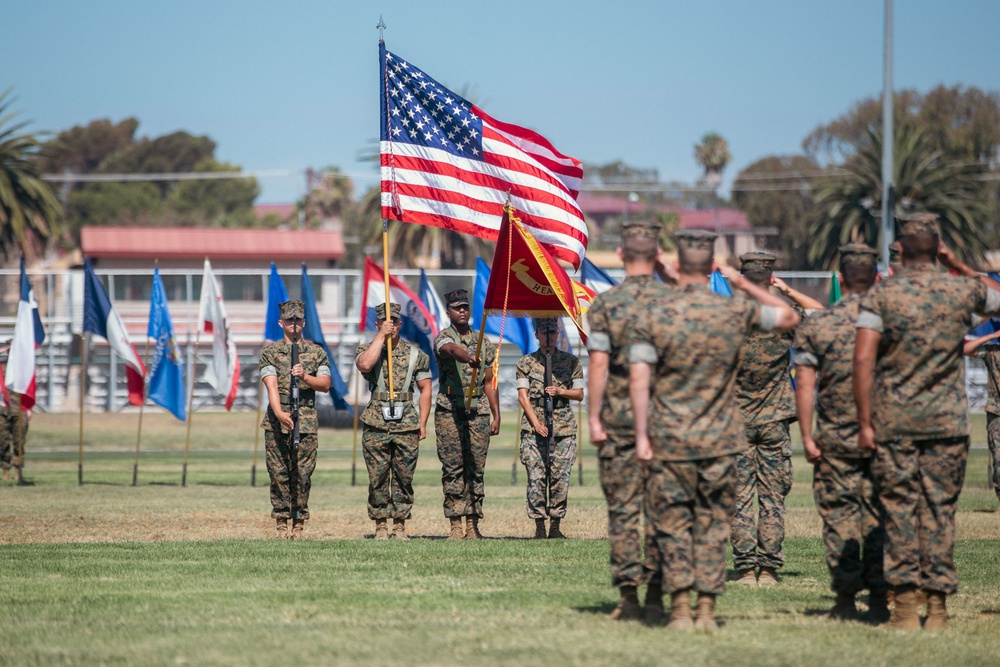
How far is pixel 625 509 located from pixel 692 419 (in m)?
0.84

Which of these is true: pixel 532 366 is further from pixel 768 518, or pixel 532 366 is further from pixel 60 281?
pixel 60 281

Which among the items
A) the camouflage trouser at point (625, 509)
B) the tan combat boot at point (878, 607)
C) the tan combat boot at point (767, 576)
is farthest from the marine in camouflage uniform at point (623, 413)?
the tan combat boot at point (767, 576)

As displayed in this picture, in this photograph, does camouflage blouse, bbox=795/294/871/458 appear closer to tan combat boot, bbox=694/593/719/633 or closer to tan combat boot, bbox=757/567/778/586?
tan combat boot, bbox=694/593/719/633

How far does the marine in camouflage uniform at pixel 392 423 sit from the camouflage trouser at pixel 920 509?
572 centimetres

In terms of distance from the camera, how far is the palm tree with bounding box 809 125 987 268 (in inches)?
2109

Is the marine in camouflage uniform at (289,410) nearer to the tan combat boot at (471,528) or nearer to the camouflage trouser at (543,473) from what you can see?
the tan combat boot at (471,528)

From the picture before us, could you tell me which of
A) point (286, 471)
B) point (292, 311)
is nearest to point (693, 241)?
point (292, 311)

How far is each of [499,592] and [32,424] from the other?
28.5 meters

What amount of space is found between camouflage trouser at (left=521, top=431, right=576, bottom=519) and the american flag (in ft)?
6.90

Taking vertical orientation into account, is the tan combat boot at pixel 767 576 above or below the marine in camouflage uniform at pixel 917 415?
below

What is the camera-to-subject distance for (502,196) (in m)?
13.1

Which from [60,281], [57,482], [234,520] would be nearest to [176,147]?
[60,281]

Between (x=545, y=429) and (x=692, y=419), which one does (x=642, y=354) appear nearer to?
(x=692, y=419)

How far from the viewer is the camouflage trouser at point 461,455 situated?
44.2ft
